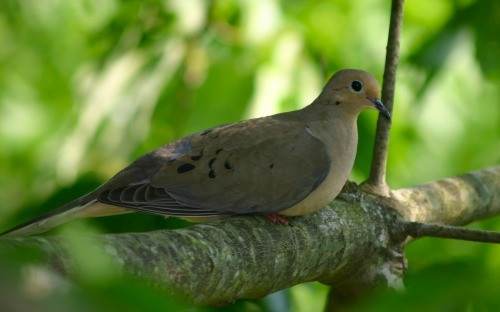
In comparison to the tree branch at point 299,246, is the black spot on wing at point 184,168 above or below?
above

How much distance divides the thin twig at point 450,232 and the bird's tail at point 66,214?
901 millimetres

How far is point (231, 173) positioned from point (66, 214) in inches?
21.8

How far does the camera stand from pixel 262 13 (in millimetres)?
3037

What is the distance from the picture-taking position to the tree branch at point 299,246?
4.67 ft

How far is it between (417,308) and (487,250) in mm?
369

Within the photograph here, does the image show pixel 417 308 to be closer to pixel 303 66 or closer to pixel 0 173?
pixel 303 66

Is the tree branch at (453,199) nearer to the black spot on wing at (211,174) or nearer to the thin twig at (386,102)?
the thin twig at (386,102)

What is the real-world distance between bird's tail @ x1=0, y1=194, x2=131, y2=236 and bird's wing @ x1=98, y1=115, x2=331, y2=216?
0.18 feet

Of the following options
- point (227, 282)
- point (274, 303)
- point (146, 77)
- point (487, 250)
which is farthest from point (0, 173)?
point (487, 250)

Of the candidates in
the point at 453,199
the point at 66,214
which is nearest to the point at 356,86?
the point at 453,199

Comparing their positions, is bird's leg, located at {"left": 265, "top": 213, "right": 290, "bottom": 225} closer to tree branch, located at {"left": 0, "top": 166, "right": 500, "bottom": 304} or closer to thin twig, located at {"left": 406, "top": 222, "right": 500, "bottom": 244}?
tree branch, located at {"left": 0, "top": 166, "right": 500, "bottom": 304}

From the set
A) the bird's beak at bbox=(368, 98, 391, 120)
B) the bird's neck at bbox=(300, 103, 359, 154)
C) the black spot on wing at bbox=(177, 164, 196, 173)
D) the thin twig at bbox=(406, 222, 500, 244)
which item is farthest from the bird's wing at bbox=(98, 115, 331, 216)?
the thin twig at bbox=(406, 222, 500, 244)

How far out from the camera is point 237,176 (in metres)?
2.48

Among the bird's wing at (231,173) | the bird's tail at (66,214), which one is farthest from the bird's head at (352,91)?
the bird's tail at (66,214)
